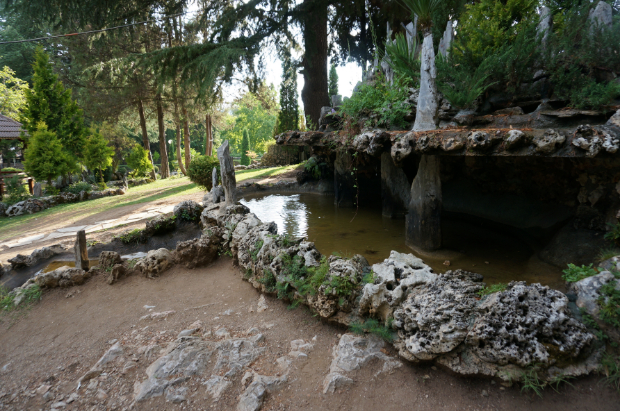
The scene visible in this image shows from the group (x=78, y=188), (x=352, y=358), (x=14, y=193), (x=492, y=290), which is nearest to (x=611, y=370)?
(x=492, y=290)

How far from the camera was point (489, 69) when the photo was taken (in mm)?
5129

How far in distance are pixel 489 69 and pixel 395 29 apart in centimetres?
934

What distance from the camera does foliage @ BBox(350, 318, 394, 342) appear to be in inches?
122

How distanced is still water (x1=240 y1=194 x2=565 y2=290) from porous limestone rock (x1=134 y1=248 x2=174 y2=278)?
2.20 m

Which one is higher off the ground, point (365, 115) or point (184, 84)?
point (184, 84)

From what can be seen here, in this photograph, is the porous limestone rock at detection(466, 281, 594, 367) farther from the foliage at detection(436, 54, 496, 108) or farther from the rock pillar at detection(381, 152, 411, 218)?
the rock pillar at detection(381, 152, 411, 218)

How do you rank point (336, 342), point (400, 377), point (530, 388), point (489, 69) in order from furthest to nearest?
point (489, 69) → point (336, 342) → point (400, 377) → point (530, 388)

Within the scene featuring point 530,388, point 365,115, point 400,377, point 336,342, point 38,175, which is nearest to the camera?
point 530,388

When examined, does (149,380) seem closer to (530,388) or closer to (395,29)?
(530,388)

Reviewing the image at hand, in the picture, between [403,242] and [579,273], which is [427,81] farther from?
[579,273]

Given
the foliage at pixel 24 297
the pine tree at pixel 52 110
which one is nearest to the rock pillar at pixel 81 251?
the foliage at pixel 24 297

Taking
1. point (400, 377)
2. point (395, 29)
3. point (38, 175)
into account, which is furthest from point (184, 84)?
point (400, 377)

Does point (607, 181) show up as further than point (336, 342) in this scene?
Yes

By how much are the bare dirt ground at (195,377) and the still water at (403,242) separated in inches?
59.7
